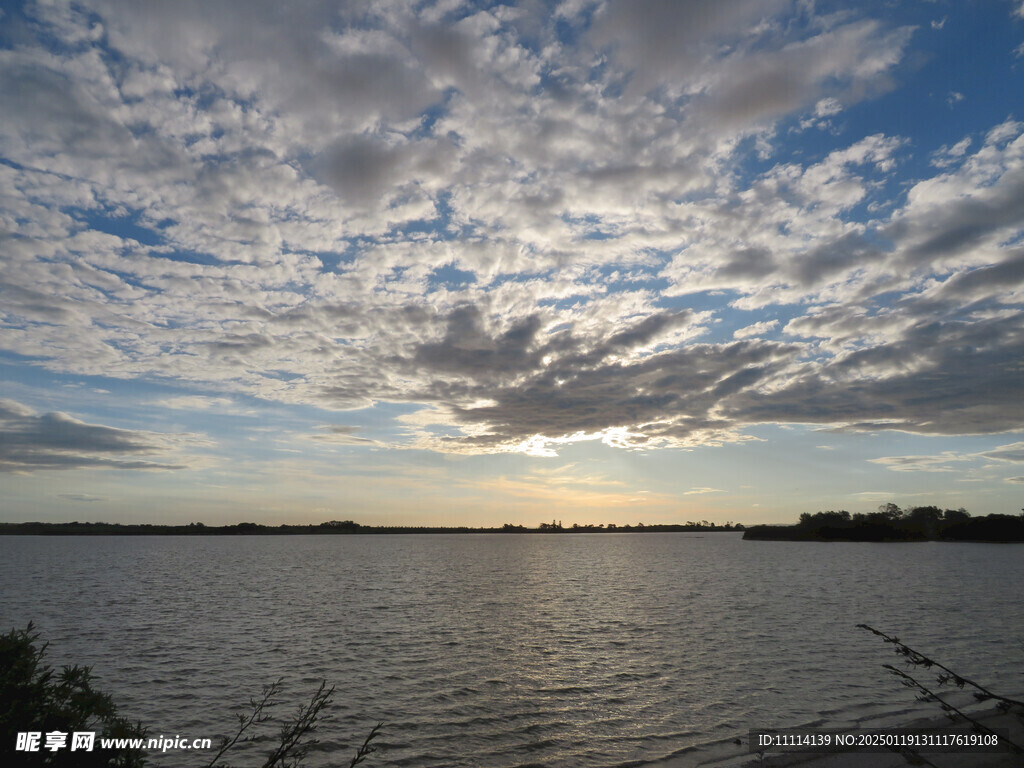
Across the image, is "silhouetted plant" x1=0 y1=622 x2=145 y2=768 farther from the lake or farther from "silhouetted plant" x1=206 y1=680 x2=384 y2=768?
the lake

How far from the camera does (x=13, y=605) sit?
5484 cm

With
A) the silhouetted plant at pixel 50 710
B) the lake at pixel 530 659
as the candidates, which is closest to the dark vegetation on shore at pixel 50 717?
the silhouetted plant at pixel 50 710

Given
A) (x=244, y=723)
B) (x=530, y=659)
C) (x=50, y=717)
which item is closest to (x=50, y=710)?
(x=50, y=717)

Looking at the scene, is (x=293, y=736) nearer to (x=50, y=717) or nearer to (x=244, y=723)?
(x=50, y=717)

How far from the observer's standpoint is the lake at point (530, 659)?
21.7m

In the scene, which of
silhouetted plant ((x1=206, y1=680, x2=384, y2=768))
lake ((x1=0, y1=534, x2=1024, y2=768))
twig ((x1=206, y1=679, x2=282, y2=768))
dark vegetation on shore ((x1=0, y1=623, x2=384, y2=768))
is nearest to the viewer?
silhouetted plant ((x1=206, y1=680, x2=384, y2=768))

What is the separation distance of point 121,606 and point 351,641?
104ft

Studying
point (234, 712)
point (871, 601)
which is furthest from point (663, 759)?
point (871, 601)

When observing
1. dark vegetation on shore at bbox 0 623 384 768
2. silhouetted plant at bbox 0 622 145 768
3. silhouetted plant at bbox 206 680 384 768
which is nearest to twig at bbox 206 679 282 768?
silhouetted plant at bbox 206 680 384 768

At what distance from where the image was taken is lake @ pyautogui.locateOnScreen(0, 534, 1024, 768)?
2166 cm

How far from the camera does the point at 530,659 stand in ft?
108

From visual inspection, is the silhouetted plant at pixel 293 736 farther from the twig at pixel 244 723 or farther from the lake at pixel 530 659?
the lake at pixel 530 659

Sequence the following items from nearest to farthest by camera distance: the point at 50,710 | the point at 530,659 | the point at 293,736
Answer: the point at 293,736 < the point at 50,710 < the point at 530,659

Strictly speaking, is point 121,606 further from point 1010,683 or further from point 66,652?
point 1010,683
